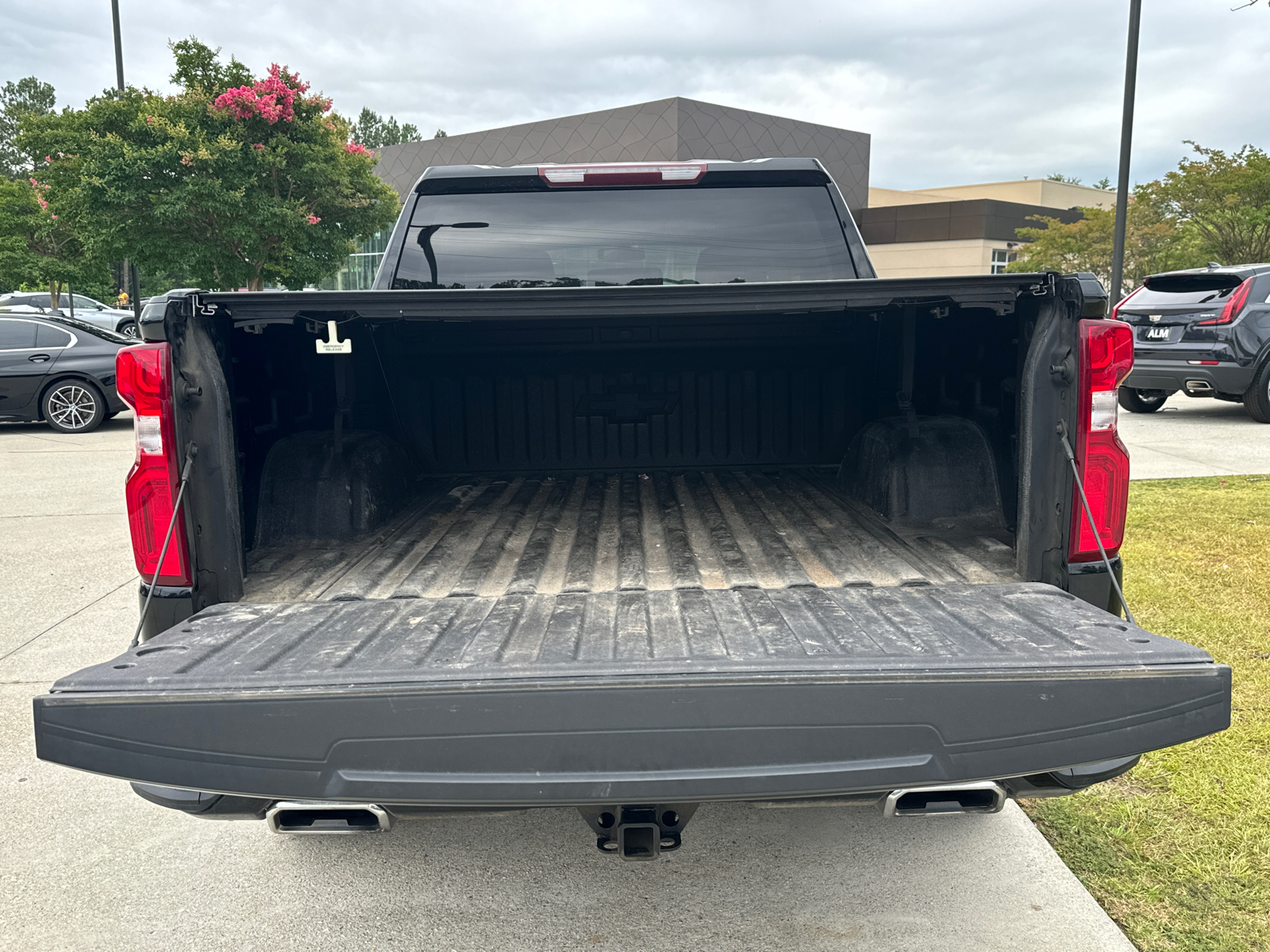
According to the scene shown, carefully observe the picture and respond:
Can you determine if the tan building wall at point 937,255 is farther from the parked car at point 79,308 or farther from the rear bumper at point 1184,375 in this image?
the rear bumper at point 1184,375

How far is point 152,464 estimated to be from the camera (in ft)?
7.68

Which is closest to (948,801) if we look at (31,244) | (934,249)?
(31,244)

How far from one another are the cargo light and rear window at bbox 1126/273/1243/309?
9874mm

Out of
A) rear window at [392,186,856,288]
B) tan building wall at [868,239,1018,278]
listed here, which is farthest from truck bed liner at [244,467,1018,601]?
tan building wall at [868,239,1018,278]

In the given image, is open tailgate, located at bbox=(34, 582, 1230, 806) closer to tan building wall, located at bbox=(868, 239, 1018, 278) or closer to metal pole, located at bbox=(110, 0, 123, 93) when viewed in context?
metal pole, located at bbox=(110, 0, 123, 93)

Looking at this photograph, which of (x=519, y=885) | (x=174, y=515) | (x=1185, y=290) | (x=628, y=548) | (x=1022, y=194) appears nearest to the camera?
(x=174, y=515)

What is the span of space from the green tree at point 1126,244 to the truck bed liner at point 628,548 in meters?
20.9

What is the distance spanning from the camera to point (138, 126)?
58.2 ft

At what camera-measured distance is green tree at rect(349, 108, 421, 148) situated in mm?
89750

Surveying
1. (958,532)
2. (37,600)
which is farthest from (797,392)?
(37,600)

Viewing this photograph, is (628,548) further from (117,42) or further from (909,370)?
(117,42)

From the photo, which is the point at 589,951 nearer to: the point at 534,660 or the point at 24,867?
the point at 534,660

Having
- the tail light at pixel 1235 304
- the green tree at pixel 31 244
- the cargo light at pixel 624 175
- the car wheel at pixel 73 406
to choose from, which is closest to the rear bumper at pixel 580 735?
the cargo light at pixel 624 175

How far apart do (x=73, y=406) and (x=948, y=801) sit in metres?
13.1
